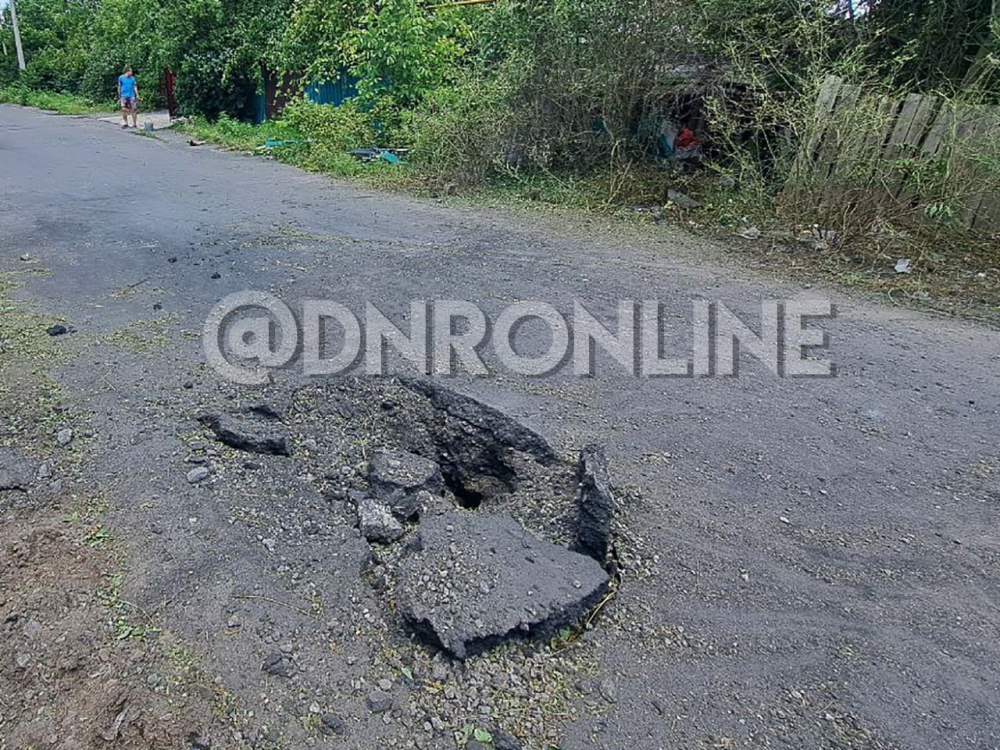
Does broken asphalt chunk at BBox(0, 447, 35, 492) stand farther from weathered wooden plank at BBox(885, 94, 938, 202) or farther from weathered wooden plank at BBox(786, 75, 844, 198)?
weathered wooden plank at BBox(885, 94, 938, 202)

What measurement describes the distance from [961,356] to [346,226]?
5.06 m

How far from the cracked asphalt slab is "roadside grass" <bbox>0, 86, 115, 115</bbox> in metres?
20.1

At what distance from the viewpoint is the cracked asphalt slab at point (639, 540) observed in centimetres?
185

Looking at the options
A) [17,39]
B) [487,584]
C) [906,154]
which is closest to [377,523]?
[487,584]

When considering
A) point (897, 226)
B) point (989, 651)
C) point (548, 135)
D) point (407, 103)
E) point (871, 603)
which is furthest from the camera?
point (407, 103)

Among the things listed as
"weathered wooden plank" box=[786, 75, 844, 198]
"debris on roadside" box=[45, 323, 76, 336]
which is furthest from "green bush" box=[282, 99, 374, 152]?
"debris on roadside" box=[45, 323, 76, 336]

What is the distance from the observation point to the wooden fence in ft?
18.6

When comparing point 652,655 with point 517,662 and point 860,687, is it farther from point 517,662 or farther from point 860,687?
point 860,687

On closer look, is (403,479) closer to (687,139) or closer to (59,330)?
(59,330)

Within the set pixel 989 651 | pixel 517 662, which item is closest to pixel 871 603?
pixel 989 651

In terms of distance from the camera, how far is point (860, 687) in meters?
1.93

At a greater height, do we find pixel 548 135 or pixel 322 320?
pixel 548 135

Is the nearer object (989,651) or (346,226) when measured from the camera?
(989,651)

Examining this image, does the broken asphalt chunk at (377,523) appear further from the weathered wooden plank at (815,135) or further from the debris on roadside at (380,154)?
the debris on roadside at (380,154)
